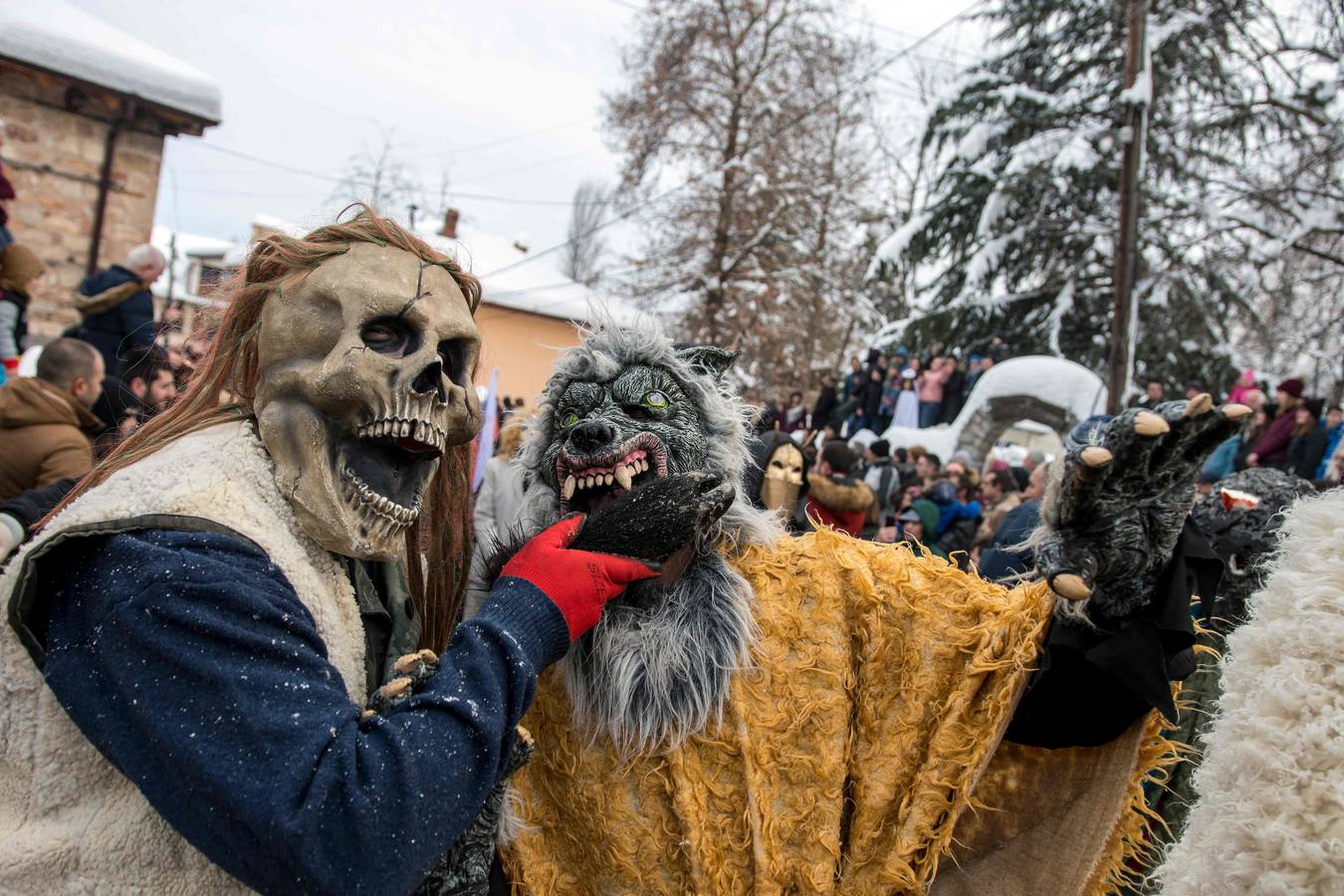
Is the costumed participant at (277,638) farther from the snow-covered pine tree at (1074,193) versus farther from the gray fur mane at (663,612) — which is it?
the snow-covered pine tree at (1074,193)

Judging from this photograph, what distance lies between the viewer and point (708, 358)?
212 cm

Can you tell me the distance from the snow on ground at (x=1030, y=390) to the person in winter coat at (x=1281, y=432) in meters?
2.78

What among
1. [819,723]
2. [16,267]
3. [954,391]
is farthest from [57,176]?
[819,723]

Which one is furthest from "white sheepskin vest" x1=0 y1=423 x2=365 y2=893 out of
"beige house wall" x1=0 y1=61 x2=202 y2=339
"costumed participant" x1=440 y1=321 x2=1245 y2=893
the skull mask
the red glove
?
"beige house wall" x1=0 y1=61 x2=202 y2=339

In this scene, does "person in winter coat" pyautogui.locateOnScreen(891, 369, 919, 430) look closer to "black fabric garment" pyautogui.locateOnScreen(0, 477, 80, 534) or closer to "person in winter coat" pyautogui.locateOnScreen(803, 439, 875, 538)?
"person in winter coat" pyautogui.locateOnScreen(803, 439, 875, 538)

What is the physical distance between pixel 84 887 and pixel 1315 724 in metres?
1.47

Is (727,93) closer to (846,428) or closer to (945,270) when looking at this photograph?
(945,270)

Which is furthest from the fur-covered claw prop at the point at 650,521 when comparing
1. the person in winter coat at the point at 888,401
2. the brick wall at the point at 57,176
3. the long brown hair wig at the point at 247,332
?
the brick wall at the point at 57,176

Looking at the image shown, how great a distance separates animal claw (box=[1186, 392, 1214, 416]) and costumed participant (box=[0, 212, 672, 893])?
92 centimetres

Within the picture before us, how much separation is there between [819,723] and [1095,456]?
2.43 ft

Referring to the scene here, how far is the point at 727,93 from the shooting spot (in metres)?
17.2

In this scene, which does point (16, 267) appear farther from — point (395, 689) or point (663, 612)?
point (395, 689)

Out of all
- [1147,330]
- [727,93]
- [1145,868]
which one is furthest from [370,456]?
[727,93]

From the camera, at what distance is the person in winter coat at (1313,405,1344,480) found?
6929mm
